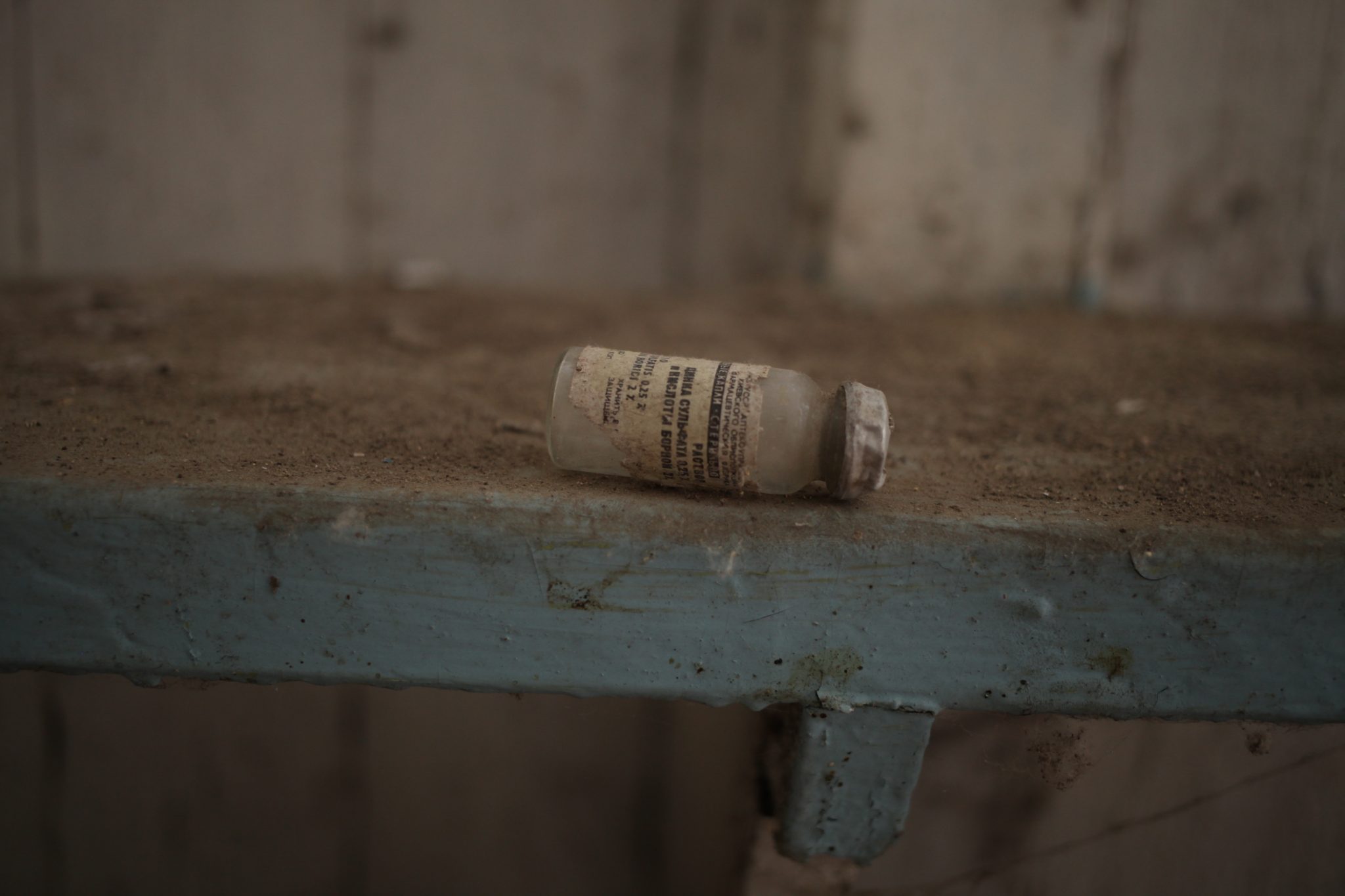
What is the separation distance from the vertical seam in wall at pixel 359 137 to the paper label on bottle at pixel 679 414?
1.30 m

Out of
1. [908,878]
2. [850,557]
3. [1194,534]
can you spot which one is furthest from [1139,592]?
[908,878]

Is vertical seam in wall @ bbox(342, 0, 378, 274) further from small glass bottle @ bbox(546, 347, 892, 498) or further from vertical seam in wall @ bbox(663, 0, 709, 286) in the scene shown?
small glass bottle @ bbox(546, 347, 892, 498)

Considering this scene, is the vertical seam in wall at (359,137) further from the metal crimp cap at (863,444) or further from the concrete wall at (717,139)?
the metal crimp cap at (863,444)

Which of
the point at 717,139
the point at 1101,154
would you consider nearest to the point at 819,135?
the point at 717,139

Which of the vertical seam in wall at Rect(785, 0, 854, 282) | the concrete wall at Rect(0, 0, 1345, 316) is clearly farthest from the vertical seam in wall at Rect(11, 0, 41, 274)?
the vertical seam in wall at Rect(785, 0, 854, 282)

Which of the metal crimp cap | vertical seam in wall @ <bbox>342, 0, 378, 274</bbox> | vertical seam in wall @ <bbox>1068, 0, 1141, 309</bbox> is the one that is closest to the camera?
the metal crimp cap

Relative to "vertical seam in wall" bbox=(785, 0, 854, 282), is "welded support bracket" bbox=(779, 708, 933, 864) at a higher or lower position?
lower

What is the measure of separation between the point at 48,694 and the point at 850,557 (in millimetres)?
1295

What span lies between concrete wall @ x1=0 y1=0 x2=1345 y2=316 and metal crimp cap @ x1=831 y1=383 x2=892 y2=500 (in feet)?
3.63

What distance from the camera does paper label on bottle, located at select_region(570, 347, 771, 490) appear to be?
0.75m

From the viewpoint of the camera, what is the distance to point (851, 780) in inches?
31.9

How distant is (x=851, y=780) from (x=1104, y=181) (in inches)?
55.1

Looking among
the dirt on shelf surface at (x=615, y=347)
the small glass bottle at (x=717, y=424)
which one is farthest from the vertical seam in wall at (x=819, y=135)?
the small glass bottle at (x=717, y=424)

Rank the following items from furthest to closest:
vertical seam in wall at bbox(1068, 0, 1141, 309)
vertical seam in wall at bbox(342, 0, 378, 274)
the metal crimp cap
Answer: vertical seam in wall at bbox(342, 0, 378, 274) < vertical seam in wall at bbox(1068, 0, 1141, 309) < the metal crimp cap
